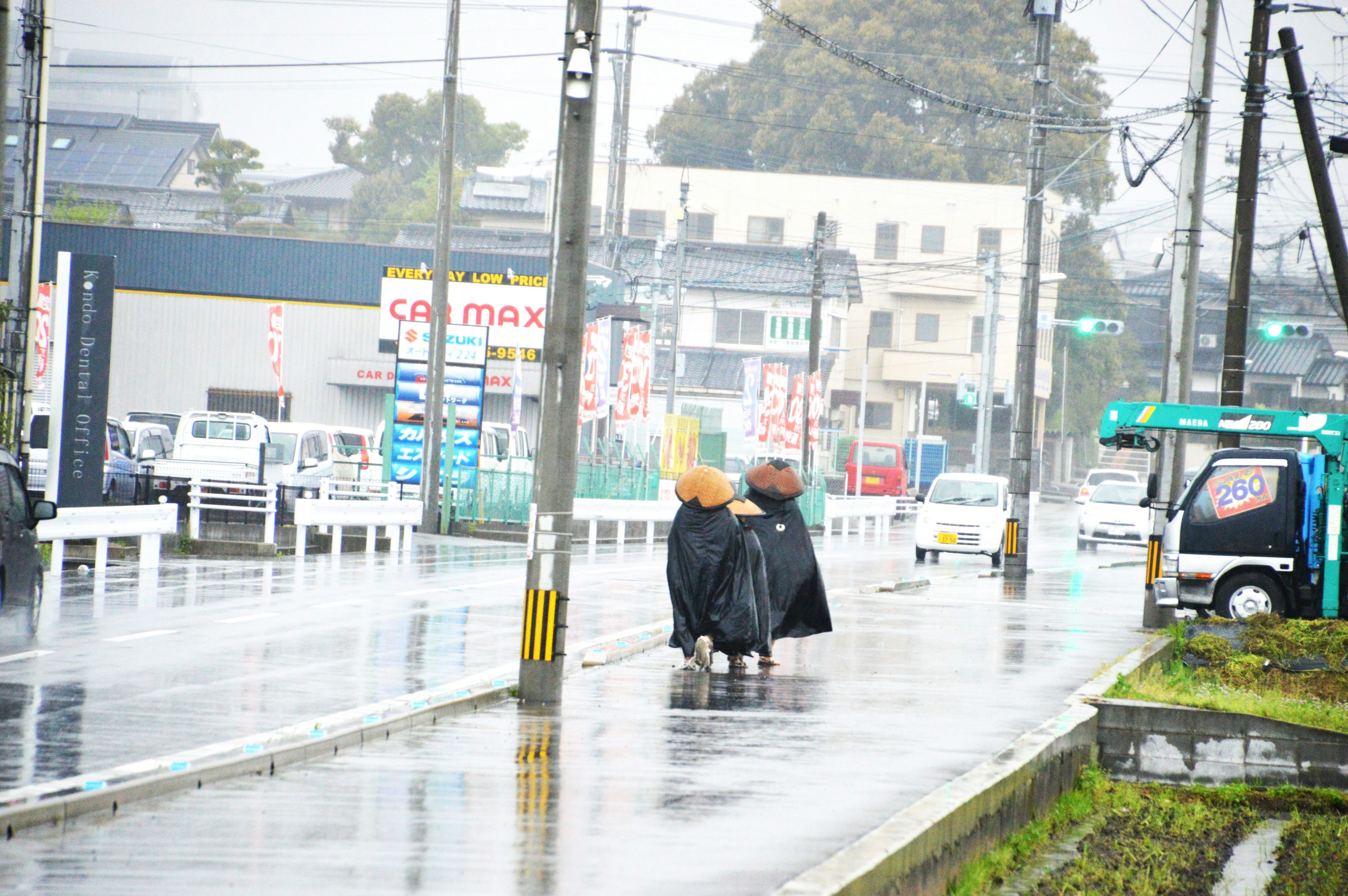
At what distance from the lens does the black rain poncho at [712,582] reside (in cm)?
1248

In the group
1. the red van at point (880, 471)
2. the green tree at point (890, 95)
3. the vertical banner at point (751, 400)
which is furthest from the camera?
the green tree at point (890, 95)

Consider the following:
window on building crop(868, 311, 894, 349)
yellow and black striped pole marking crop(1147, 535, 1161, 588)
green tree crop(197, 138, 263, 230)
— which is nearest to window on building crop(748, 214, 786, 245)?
window on building crop(868, 311, 894, 349)

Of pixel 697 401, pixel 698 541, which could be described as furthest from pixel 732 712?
pixel 697 401

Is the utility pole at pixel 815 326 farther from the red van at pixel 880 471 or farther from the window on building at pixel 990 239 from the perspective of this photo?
the window on building at pixel 990 239

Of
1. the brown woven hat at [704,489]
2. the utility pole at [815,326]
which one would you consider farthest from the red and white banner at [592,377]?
the brown woven hat at [704,489]

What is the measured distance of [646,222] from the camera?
240 feet

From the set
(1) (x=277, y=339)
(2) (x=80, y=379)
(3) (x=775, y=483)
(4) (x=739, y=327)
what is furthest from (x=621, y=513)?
(4) (x=739, y=327)

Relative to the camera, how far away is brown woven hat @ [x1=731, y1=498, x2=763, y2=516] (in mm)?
12773

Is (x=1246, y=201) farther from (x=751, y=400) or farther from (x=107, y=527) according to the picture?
(x=751, y=400)

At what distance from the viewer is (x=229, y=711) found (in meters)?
9.99

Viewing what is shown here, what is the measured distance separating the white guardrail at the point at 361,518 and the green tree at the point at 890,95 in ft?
174

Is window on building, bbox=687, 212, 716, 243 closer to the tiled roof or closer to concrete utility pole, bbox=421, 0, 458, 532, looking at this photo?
the tiled roof

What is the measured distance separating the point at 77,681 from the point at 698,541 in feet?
15.3

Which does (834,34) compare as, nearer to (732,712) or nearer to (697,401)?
(697,401)
